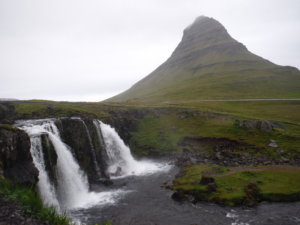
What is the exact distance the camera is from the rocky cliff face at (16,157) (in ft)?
70.8

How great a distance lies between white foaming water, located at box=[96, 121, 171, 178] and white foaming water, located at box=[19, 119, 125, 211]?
8.64m

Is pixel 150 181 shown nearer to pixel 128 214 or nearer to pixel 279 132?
pixel 128 214

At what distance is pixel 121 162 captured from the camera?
149ft

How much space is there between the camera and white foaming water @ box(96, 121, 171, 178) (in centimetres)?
4106

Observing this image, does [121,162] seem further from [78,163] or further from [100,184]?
[78,163]

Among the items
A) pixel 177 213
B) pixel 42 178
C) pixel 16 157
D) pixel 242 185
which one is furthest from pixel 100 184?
pixel 242 185

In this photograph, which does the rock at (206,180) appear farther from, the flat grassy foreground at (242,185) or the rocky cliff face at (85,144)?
the rocky cliff face at (85,144)

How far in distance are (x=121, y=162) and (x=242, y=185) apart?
25367 mm

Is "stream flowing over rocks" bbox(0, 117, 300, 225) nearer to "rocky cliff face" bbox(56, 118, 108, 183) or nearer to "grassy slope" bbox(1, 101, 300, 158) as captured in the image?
"rocky cliff face" bbox(56, 118, 108, 183)

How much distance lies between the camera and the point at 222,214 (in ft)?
76.6

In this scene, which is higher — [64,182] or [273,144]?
[64,182]

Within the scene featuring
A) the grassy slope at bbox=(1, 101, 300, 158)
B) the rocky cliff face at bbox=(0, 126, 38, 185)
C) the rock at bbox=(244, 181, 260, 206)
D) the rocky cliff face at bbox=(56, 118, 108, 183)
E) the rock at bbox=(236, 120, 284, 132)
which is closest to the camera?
the rocky cliff face at bbox=(0, 126, 38, 185)

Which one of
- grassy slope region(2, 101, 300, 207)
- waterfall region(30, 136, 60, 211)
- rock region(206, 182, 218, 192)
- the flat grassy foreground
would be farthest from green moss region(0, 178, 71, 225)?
grassy slope region(2, 101, 300, 207)

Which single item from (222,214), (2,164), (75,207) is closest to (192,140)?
(222,214)
